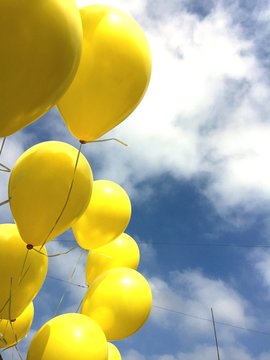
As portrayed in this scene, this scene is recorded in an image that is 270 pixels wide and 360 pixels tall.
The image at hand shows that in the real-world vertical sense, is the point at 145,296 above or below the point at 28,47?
below

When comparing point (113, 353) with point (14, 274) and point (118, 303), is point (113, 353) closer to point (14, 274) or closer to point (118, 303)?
point (118, 303)

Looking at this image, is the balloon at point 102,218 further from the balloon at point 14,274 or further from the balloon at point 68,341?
the balloon at point 68,341

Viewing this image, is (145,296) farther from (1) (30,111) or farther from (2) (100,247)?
(1) (30,111)

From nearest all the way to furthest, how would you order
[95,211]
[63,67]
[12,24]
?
[12,24], [63,67], [95,211]

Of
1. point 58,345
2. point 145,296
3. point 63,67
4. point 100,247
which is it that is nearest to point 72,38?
point 63,67

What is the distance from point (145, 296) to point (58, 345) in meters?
0.95

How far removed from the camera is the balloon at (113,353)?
4041 millimetres

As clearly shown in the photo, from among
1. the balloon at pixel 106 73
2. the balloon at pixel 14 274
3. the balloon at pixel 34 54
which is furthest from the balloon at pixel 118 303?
the balloon at pixel 34 54

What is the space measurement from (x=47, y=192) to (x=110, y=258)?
1527mm

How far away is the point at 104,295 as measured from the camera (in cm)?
343

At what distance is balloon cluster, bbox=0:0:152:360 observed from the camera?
1.73 m

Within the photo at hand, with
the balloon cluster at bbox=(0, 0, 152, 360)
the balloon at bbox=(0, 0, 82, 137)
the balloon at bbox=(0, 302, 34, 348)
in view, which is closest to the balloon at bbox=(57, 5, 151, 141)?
the balloon cluster at bbox=(0, 0, 152, 360)

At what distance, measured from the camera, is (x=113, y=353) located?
4105mm

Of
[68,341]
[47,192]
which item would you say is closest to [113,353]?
[68,341]
